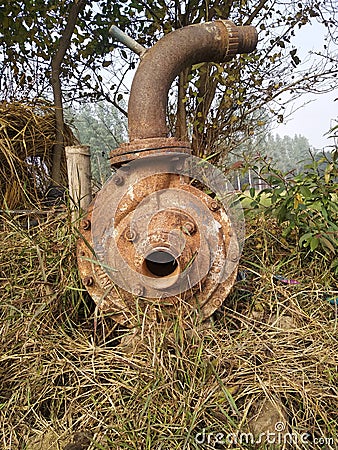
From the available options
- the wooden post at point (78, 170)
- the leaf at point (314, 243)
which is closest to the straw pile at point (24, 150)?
the wooden post at point (78, 170)

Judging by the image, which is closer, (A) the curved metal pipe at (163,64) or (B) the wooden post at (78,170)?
(A) the curved metal pipe at (163,64)

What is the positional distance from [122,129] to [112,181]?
2202mm

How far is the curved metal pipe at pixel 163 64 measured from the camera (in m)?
1.87

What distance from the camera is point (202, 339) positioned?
161 cm

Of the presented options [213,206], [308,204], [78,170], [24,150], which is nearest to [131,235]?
[213,206]

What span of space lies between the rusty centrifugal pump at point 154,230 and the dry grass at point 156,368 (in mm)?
111

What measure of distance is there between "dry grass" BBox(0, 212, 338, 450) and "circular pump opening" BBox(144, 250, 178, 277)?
23cm

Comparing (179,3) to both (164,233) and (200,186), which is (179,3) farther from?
(164,233)

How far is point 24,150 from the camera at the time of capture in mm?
3129

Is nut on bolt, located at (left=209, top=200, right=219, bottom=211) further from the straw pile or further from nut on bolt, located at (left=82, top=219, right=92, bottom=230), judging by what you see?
the straw pile

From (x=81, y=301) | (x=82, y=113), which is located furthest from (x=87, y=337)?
(x=82, y=113)

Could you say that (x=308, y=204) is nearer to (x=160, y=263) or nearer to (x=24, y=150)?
(x=160, y=263)

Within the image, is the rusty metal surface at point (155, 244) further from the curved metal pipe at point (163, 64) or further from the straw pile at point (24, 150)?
the straw pile at point (24, 150)

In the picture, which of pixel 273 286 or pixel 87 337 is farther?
pixel 273 286
